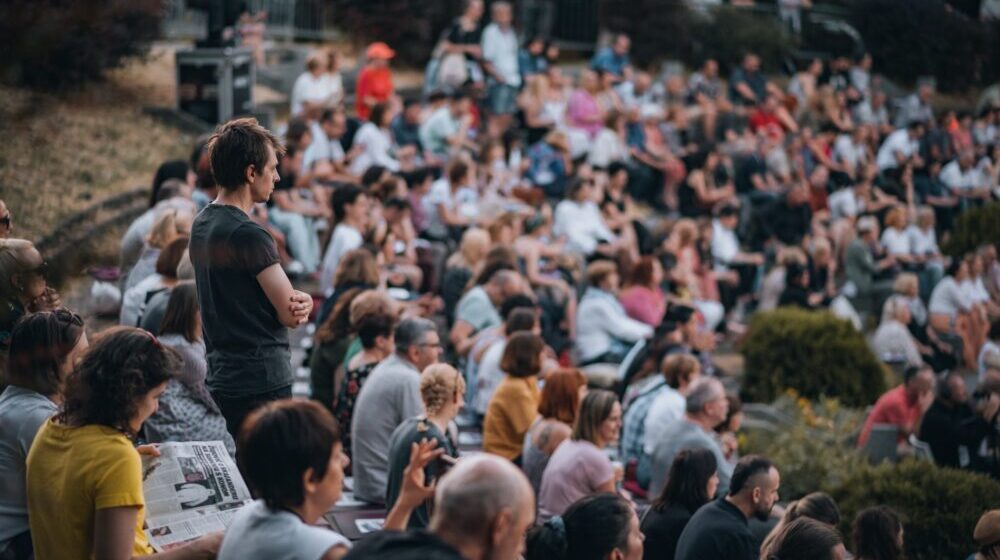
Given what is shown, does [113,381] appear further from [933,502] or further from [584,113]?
[584,113]

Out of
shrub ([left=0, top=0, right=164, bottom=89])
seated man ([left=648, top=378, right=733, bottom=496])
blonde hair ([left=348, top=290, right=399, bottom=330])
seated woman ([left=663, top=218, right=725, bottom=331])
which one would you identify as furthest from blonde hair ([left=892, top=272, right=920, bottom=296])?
shrub ([left=0, top=0, right=164, bottom=89])

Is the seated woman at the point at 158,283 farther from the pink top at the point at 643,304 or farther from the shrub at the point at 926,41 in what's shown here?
the shrub at the point at 926,41

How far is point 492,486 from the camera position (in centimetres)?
308

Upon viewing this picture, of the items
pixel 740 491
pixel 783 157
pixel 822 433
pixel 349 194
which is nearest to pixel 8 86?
pixel 740 491

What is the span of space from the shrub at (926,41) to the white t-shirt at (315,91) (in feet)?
31.5

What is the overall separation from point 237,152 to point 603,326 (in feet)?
23.2

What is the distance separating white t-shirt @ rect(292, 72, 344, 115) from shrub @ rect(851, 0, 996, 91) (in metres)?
9.61

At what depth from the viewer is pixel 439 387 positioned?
589cm

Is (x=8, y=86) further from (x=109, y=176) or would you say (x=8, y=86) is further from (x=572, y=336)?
(x=109, y=176)

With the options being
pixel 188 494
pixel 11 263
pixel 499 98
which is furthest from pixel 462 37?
pixel 188 494

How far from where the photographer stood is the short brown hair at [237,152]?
14.9ft

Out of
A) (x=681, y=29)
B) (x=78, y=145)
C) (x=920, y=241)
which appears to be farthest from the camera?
(x=681, y=29)

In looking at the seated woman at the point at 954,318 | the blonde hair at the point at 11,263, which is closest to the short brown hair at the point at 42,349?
the blonde hair at the point at 11,263

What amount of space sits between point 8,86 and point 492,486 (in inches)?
70.4
